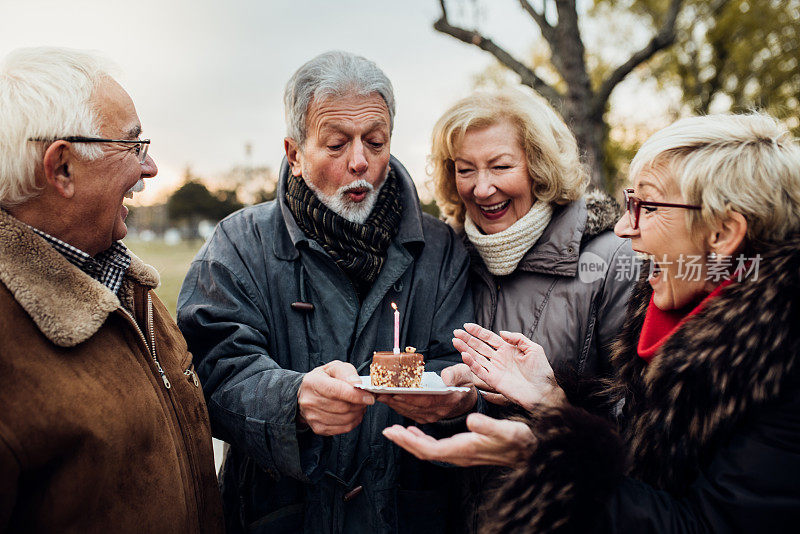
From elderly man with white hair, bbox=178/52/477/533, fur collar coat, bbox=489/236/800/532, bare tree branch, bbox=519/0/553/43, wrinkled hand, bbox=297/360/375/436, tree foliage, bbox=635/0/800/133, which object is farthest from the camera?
tree foliage, bbox=635/0/800/133

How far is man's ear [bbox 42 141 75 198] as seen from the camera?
1.99m

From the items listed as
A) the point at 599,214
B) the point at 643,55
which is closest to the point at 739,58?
the point at 643,55

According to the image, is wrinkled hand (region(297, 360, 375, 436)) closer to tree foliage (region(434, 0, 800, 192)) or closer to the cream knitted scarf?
the cream knitted scarf

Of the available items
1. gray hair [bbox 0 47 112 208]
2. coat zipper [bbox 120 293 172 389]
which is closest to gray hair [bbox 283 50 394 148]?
gray hair [bbox 0 47 112 208]

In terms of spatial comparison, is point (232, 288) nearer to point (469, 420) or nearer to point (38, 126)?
point (38, 126)

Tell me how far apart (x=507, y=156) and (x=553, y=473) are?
186 cm

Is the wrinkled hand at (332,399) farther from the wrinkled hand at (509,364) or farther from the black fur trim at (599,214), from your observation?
the black fur trim at (599,214)

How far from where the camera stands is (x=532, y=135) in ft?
10.6

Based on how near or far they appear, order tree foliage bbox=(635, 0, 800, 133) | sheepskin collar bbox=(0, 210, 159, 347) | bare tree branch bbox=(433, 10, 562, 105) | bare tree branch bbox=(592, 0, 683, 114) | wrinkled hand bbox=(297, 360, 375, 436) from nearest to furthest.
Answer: sheepskin collar bbox=(0, 210, 159, 347)
wrinkled hand bbox=(297, 360, 375, 436)
bare tree branch bbox=(592, 0, 683, 114)
bare tree branch bbox=(433, 10, 562, 105)
tree foliage bbox=(635, 0, 800, 133)

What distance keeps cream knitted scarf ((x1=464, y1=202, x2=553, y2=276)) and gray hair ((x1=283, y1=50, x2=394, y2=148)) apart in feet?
3.16

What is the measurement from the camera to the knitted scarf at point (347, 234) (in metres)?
2.84

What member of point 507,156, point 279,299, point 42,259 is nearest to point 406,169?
point 507,156

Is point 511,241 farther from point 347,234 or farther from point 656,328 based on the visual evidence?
point 656,328

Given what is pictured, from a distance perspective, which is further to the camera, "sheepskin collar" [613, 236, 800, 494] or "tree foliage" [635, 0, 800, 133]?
"tree foliage" [635, 0, 800, 133]
